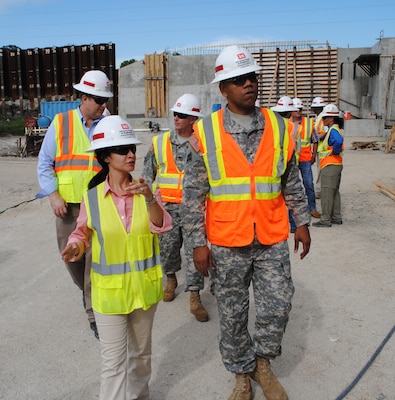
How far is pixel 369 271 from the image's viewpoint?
5.95 metres

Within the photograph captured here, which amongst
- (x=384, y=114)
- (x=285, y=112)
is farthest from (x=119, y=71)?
(x=285, y=112)

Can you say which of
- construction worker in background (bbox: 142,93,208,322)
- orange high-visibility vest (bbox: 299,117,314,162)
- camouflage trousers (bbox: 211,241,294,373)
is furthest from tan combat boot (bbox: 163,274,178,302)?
orange high-visibility vest (bbox: 299,117,314,162)

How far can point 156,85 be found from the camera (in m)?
31.5

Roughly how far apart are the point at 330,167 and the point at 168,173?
4248 mm

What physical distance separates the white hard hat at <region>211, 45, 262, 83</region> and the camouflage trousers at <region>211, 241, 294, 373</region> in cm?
108

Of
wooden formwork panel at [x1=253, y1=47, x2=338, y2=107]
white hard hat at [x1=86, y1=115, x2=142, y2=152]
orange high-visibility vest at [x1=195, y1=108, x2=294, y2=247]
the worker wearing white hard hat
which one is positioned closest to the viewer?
white hard hat at [x1=86, y1=115, x2=142, y2=152]

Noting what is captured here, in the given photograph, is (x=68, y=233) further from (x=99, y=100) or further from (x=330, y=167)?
(x=330, y=167)

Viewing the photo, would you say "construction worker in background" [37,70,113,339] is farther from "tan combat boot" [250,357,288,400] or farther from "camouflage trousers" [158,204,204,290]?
"tan combat boot" [250,357,288,400]

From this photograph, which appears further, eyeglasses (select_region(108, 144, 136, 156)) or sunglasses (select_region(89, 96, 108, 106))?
sunglasses (select_region(89, 96, 108, 106))

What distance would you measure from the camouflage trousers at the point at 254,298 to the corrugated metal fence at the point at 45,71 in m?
30.0

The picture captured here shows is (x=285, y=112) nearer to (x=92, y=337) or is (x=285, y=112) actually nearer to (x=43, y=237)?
(x=43, y=237)

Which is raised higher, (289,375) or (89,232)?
(89,232)

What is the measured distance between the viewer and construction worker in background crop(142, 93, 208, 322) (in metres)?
4.95

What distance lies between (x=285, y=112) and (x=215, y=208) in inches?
215
